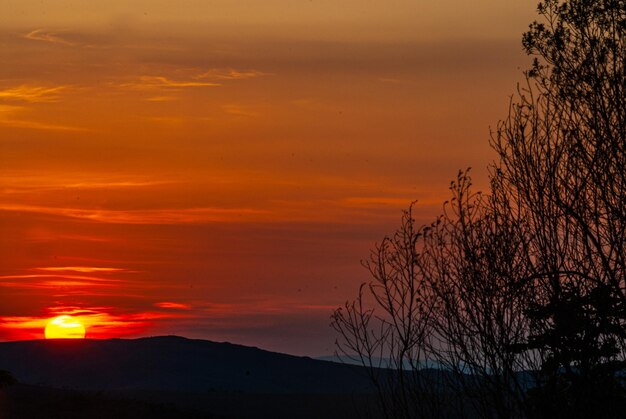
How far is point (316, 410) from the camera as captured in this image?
286 feet

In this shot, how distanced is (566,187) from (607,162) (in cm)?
65

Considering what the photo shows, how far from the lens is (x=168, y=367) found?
150 m

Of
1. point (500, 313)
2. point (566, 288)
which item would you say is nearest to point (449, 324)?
point (500, 313)

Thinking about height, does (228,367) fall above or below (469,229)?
above

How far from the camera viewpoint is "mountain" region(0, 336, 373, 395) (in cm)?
13550

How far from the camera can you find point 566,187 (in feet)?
46.3

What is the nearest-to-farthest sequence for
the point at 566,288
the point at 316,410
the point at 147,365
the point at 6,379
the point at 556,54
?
1. the point at 566,288
2. the point at 556,54
3. the point at 6,379
4. the point at 316,410
5. the point at 147,365

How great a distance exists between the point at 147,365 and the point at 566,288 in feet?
461

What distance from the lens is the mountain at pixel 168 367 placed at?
5335 inches

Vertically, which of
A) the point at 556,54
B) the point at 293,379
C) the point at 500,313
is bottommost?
the point at 500,313

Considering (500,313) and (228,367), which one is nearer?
(500,313)

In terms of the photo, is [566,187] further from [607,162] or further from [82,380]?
[82,380]

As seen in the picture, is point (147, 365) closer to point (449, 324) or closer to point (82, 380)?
point (82, 380)

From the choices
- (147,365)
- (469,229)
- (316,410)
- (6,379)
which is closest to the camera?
(469,229)
